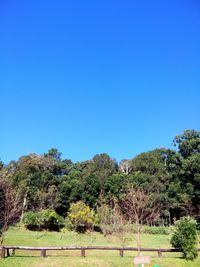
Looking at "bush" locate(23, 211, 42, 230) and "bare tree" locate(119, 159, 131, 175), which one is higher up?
"bare tree" locate(119, 159, 131, 175)

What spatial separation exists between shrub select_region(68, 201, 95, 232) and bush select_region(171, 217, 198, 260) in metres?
11.7

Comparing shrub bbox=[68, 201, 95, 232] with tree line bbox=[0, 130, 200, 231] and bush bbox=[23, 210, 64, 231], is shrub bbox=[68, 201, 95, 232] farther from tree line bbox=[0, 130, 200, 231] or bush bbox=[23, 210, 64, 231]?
tree line bbox=[0, 130, 200, 231]

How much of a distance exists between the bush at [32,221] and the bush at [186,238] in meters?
13.5

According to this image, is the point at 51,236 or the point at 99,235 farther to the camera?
the point at 99,235

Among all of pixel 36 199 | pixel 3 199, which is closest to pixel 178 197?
pixel 36 199

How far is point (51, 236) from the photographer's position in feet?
75.5

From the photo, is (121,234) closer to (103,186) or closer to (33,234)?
(33,234)

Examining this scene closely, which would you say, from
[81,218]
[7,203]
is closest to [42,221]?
[81,218]

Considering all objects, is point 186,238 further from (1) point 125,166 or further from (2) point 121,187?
(1) point 125,166

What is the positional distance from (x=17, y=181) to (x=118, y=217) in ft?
42.5

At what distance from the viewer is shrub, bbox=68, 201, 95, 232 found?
25672 mm

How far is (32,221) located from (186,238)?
14.4 metres

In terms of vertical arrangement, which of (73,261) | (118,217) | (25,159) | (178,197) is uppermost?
(25,159)

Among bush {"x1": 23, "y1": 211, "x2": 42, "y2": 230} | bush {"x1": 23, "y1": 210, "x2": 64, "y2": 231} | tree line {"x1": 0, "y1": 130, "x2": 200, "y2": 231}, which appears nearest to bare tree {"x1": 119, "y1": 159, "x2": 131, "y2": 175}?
tree line {"x1": 0, "y1": 130, "x2": 200, "y2": 231}
